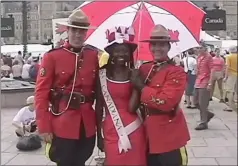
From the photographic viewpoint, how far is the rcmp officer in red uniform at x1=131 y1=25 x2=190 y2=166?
3.38 m

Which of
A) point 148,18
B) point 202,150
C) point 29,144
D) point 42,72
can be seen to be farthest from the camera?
point 29,144

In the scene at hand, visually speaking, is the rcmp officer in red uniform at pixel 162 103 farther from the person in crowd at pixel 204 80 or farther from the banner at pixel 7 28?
the banner at pixel 7 28

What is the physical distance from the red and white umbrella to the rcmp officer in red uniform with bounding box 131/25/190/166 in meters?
0.88

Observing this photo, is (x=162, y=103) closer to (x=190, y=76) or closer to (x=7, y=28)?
(x=190, y=76)

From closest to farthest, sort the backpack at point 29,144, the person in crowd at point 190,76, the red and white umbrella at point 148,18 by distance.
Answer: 1. the red and white umbrella at point 148,18
2. the backpack at point 29,144
3. the person in crowd at point 190,76

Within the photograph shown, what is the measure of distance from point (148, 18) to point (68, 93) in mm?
1583

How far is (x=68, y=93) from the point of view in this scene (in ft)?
11.8

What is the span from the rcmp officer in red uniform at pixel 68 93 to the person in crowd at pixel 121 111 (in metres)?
0.19

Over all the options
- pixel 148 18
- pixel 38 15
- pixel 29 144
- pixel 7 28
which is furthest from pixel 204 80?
pixel 38 15

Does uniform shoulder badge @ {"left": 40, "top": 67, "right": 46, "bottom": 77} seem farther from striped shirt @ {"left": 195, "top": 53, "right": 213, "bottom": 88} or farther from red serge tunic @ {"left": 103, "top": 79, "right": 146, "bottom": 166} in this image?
striped shirt @ {"left": 195, "top": 53, "right": 213, "bottom": 88}

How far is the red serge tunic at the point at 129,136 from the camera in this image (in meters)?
3.49

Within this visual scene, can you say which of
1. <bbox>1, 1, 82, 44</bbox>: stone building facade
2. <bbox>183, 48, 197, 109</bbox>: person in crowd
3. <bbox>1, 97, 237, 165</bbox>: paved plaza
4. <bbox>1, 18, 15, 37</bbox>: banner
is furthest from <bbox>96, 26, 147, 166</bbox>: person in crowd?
<bbox>1, 18, 15, 37</bbox>: banner

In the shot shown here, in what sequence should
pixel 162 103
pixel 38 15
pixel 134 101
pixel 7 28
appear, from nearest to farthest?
pixel 162 103 → pixel 134 101 → pixel 7 28 → pixel 38 15

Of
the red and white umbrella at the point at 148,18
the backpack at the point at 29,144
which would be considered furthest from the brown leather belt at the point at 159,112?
the backpack at the point at 29,144
